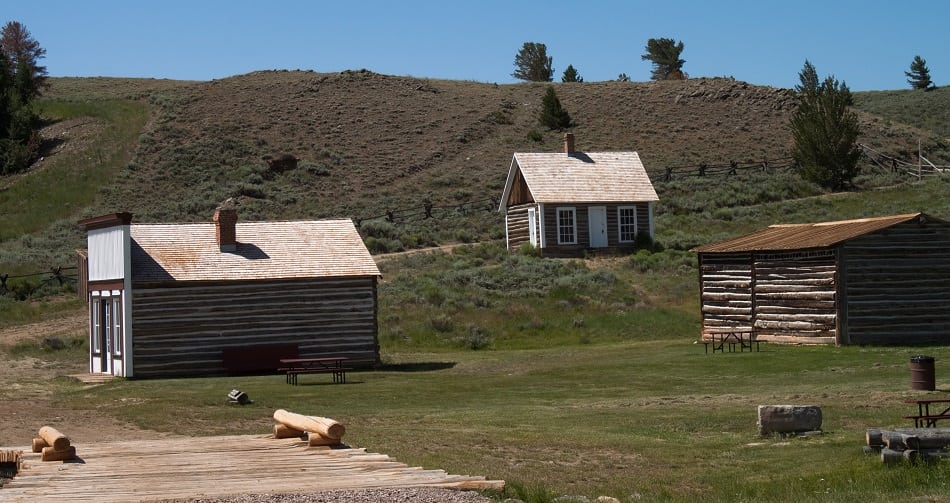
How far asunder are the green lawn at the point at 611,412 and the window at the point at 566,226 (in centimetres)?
1780

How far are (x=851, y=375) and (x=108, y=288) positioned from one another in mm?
18354

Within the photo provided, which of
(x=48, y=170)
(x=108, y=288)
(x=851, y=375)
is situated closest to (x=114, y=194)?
(x=48, y=170)

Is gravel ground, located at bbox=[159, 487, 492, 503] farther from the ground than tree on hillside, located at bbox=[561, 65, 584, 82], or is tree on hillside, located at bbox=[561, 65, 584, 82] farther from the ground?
tree on hillside, located at bbox=[561, 65, 584, 82]

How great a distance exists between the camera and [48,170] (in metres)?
75.2

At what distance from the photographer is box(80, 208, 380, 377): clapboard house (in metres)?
30.0

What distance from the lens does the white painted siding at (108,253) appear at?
29737 mm

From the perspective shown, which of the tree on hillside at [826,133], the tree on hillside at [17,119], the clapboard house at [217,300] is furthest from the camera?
the tree on hillside at [17,119]

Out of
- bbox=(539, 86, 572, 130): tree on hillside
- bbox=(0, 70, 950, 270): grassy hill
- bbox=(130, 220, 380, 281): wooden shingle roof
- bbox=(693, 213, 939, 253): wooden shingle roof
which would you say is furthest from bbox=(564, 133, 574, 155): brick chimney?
bbox=(539, 86, 572, 130): tree on hillside

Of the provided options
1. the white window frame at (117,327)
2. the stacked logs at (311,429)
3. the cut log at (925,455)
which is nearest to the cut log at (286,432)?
the stacked logs at (311,429)

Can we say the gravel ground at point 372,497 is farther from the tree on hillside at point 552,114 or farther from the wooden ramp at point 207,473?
the tree on hillside at point 552,114

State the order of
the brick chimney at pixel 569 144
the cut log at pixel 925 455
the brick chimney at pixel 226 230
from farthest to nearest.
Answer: the brick chimney at pixel 569 144
the brick chimney at pixel 226 230
the cut log at pixel 925 455

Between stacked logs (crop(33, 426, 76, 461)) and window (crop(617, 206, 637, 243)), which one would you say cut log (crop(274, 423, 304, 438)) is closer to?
stacked logs (crop(33, 426, 76, 461))

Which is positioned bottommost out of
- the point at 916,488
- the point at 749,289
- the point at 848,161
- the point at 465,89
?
the point at 916,488

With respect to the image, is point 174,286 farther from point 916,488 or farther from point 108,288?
point 916,488
